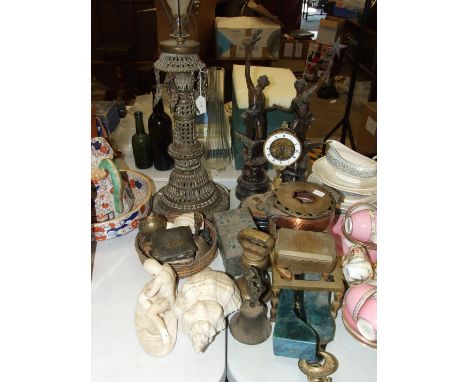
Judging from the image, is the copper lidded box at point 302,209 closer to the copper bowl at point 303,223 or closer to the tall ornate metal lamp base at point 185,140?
the copper bowl at point 303,223

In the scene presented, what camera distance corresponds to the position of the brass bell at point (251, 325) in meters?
0.78

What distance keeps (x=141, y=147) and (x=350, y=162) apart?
0.75m

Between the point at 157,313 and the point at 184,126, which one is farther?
the point at 184,126

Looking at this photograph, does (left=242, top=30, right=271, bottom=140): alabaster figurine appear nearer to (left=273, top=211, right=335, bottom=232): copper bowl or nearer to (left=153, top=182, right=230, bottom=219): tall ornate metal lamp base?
(left=153, top=182, right=230, bottom=219): tall ornate metal lamp base

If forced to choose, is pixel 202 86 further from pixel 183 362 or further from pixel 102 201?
pixel 183 362

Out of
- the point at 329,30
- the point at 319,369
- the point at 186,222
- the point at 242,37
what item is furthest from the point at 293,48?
the point at 319,369

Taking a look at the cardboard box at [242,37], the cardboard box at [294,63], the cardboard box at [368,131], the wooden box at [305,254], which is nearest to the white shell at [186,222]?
the wooden box at [305,254]

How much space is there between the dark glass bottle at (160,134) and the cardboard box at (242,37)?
1.27 metres

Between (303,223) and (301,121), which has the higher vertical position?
(301,121)

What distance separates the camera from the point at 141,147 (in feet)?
4.62

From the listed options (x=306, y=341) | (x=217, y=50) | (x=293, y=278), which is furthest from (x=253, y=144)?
(x=217, y=50)

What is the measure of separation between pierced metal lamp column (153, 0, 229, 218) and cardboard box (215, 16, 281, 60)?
1517 millimetres

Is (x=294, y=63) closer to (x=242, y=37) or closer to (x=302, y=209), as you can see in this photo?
(x=242, y=37)

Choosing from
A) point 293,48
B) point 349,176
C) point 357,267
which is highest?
point 293,48
